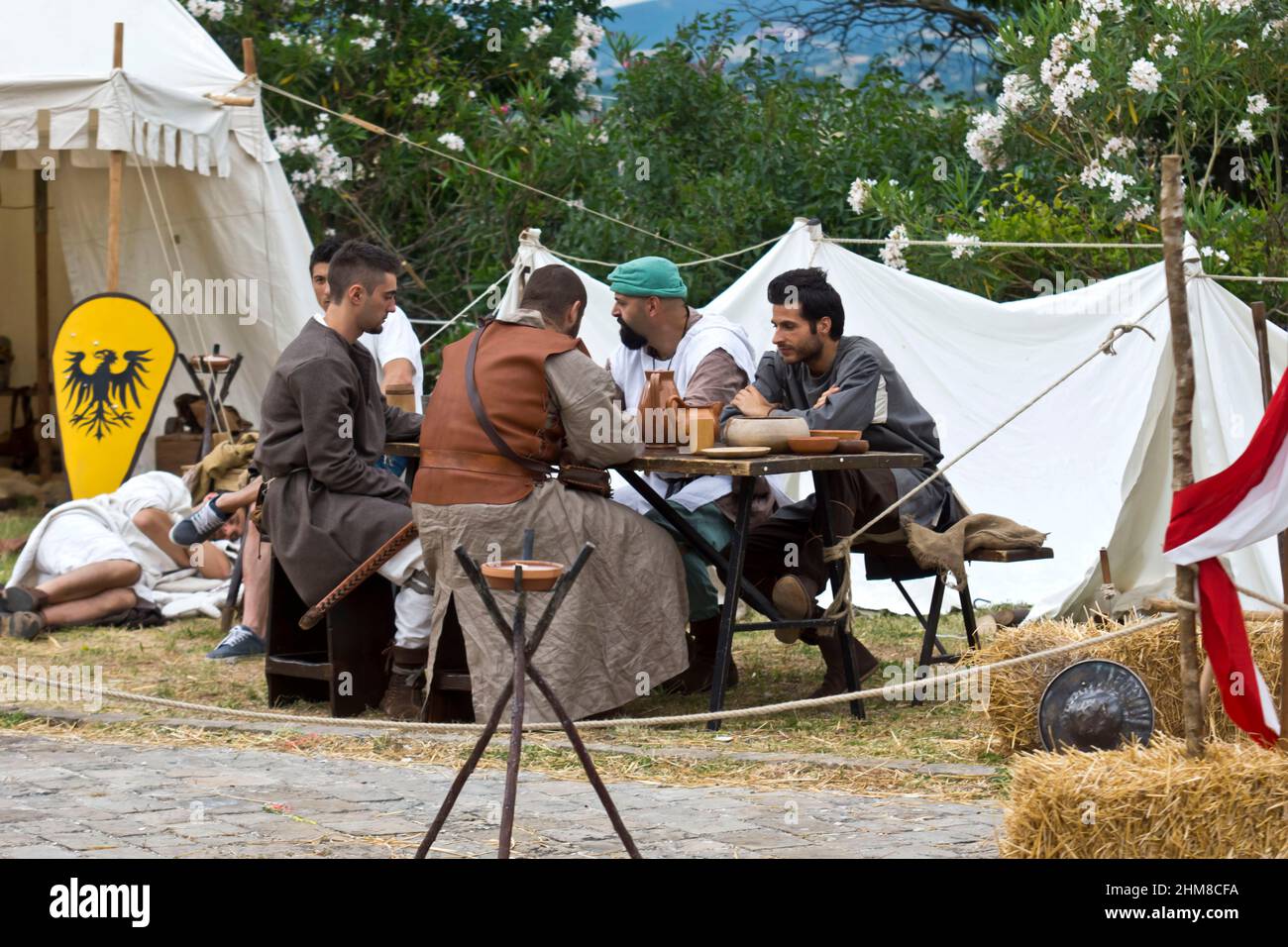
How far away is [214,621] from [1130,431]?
13.2 feet

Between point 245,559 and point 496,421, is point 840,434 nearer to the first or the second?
point 496,421

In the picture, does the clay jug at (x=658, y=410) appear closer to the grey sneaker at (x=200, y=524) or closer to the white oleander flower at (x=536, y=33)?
the grey sneaker at (x=200, y=524)

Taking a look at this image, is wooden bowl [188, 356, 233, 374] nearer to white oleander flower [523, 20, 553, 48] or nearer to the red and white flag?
the red and white flag

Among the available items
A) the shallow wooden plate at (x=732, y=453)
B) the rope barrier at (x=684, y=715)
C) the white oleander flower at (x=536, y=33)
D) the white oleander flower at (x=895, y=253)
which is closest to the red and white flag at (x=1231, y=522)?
the rope barrier at (x=684, y=715)

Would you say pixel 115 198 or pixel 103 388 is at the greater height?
pixel 115 198

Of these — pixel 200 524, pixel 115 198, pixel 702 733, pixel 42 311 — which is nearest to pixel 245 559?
pixel 200 524

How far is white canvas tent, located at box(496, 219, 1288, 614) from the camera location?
23.0ft

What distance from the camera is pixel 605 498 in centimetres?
539

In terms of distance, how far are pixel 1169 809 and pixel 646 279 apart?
3.20m

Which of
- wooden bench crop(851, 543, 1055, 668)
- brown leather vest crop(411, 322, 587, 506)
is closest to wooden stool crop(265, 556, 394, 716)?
brown leather vest crop(411, 322, 587, 506)

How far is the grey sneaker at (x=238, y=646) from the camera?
6.72 metres

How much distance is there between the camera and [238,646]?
22.1 ft

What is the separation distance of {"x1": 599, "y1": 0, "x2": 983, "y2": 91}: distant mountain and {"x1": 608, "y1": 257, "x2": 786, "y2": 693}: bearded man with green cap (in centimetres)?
592
